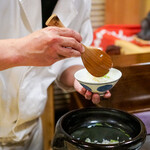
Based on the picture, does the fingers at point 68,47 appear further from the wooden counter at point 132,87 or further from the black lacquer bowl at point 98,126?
the wooden counter at point 132,87

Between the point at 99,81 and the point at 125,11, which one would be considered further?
the point at 125,11

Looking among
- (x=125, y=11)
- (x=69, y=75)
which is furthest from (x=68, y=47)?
(x=125, y=11)

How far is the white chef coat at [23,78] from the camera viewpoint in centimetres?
114

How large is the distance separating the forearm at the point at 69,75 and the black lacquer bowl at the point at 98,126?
38cm

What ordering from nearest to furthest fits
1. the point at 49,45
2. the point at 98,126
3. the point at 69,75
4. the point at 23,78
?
the point at 49,45 < the point at 98,126 < the point at 23,78 < the point at 69,75

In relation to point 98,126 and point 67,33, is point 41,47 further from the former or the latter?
point 98,126

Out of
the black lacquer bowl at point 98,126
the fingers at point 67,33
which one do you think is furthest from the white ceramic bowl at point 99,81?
the fingers at point 67,33

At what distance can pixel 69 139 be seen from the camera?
2.42 feet

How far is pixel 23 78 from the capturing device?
118 cm

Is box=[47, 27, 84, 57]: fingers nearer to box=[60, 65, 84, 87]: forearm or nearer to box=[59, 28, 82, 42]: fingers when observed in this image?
box=[59, 28, 82, 42]: fingers

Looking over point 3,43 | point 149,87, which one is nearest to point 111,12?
point 149,87

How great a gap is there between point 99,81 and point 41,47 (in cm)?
35

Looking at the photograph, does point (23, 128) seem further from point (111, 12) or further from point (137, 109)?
point (111, 12)

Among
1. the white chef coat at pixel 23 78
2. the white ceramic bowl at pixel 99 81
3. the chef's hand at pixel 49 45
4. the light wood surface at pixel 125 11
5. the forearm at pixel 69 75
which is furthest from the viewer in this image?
the light wood surface at pixel 125 11
